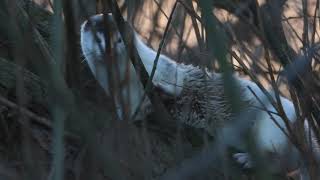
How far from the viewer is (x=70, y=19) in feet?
3.19

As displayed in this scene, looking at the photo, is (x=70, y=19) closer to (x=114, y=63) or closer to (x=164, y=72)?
(x=114, y=63)

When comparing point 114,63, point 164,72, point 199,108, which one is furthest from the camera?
point 164,72

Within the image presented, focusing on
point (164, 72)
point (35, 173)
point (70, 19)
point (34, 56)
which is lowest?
point (35, 173)

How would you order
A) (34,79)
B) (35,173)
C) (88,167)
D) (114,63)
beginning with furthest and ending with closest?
(34,79) → (114,63) → (88,167) → (35,173)

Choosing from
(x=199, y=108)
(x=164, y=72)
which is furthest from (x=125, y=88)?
(x=164, y=72)

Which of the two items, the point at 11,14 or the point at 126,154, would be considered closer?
the point at 11,14

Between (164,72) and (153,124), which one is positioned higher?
(164,72)

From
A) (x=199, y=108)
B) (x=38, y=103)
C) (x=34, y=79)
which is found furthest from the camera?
(x=199, y=108)

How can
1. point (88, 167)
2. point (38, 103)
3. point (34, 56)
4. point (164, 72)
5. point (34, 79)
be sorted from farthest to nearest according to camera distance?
point (164, 72) → point (34, 79) → point (38, 103) → point (88, 167) → point (34, 56)

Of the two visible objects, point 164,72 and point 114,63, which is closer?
point 114,63

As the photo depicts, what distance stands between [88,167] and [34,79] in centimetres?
174

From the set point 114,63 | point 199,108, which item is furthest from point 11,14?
point 199,108

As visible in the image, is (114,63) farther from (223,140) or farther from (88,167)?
(223,140)

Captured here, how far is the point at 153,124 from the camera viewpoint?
8.12 feet
